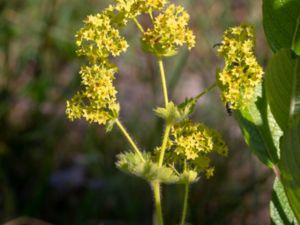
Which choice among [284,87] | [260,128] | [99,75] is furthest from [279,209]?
[99,75]

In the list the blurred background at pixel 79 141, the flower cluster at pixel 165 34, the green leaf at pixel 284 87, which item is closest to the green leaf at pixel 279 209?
the green leaf at pixel 284 87

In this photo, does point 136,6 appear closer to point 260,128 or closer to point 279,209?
point 260,128

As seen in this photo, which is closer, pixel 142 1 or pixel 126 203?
pixel 142 1

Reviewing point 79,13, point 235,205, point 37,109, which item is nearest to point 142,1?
point 235,205

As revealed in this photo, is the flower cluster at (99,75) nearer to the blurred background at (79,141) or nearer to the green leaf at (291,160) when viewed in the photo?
the green leaf at (291,160)

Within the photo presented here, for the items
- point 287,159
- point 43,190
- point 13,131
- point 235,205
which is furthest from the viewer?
point 13,131

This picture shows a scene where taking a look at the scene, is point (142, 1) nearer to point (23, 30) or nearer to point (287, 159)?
point (287, 159)

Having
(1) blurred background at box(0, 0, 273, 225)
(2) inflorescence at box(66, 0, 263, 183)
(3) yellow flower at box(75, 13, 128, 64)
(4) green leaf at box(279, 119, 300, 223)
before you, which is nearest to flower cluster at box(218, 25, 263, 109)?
(2) inflorescence at box(66, 0, 263, 183)
